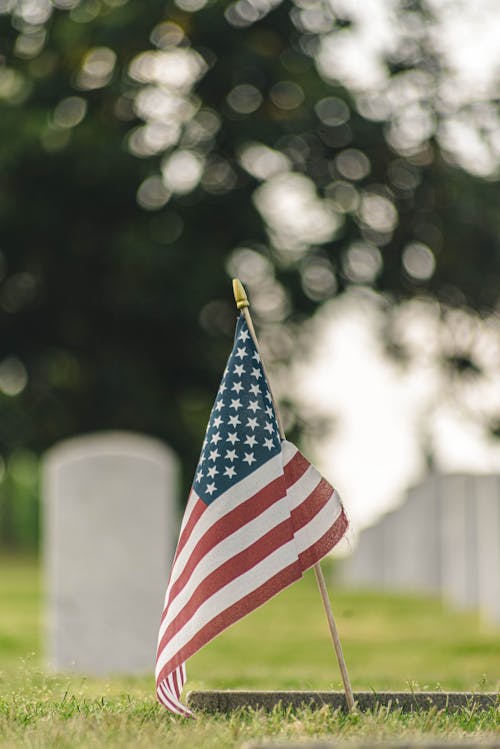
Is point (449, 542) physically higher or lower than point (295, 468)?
lower

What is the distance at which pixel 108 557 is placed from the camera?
11.4 meters

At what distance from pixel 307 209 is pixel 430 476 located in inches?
204

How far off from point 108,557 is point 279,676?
8.01 feet

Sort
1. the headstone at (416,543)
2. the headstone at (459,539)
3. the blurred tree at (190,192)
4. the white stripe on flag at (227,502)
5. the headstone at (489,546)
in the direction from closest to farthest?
the white stripe on flag at (227,502) < the headstone at (489,546) < the blurred tree at (190,192) < the headstone at (459,539) < the headstone at (416,543)

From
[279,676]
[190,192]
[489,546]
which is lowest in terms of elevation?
[489,546]

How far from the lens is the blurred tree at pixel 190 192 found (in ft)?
52.1

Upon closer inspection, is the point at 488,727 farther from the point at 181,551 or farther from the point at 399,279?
the point at 399,279

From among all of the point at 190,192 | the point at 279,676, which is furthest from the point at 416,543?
the point at 279,676

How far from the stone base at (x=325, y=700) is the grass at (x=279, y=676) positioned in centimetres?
10

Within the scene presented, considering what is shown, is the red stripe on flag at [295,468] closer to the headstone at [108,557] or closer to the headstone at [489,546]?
the headstone at [108,557]

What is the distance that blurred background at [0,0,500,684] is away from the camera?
15.9 m

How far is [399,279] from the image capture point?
17.3 m

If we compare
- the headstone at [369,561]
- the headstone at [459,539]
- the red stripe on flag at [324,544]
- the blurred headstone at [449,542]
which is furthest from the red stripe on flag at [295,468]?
the headstone at [369,561]

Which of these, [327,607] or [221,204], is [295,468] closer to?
[327,607]
